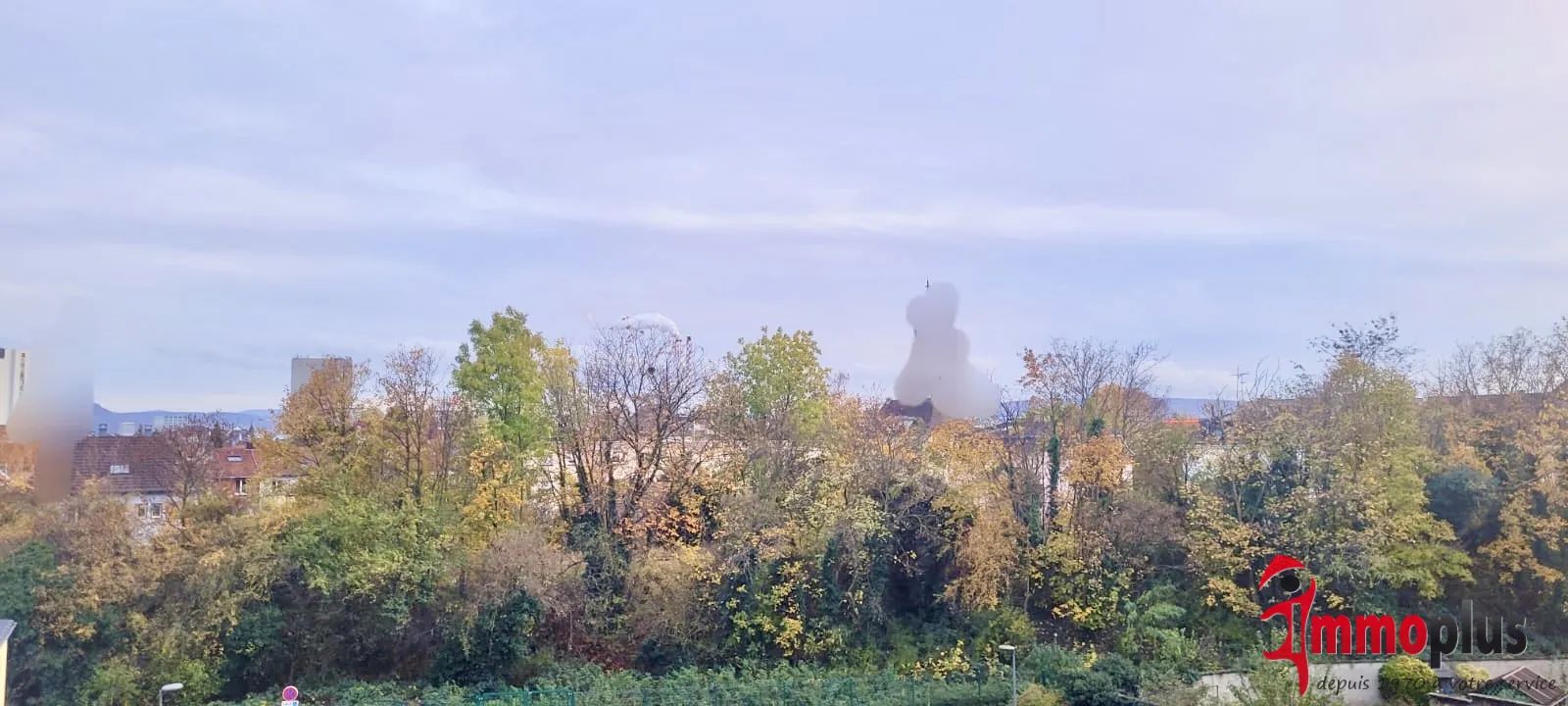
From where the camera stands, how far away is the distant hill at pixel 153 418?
73.8 feet

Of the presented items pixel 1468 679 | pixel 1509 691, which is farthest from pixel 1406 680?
pixel 1509 691

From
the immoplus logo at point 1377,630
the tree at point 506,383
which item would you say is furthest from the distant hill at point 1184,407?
the tree at point 506,383

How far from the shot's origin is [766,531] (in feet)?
84.8

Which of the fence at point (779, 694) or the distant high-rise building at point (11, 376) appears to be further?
the fence at point (779, 694)

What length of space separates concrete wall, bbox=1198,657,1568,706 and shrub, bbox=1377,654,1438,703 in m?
0.24

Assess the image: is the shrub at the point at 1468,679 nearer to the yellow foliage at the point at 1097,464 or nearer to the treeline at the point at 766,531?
the treeline at the point at 766,531

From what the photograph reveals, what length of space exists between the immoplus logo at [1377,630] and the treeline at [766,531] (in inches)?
22.4

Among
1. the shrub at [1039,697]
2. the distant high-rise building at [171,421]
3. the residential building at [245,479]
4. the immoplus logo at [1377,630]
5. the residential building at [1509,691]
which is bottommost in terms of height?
the shrub at [1039,697]

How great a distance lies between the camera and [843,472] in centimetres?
2689

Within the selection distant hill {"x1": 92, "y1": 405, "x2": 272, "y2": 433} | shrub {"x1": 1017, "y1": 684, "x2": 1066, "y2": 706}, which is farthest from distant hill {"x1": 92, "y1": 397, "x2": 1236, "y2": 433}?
shrub {"x1": 1017, "y1": 684, "x2": 1066, "y2": 706}

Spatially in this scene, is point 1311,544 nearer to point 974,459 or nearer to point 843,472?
point 974,459

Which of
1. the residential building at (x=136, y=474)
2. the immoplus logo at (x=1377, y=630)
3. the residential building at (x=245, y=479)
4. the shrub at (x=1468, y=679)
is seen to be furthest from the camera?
the residential building at (x=245, y=479)

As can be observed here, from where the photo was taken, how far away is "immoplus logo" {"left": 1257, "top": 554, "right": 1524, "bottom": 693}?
24.0 meters

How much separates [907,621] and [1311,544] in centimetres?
967
